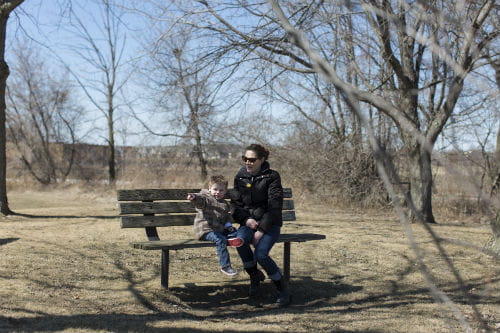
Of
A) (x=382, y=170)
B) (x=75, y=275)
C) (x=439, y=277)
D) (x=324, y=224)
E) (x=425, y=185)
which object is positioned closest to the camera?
(x=382, y=170)

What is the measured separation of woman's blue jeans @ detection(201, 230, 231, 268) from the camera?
437 cm

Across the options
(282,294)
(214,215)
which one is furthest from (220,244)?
(282,294)

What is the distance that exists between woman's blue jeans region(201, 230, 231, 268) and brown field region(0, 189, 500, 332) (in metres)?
0.41

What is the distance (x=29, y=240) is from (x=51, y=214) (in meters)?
3.03

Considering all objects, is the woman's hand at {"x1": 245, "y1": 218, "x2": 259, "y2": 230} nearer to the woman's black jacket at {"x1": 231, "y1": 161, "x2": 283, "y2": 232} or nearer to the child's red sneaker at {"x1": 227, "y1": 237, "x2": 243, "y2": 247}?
the woman's black jacket at {"x1": 231, "y1": 161, "x2": 283, "y2": 232}

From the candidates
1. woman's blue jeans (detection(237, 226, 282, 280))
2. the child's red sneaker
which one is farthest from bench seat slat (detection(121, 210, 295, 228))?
the child's red sneaker

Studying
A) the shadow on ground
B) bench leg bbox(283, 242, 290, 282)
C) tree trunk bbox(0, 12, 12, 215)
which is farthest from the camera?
tree trunk bbox(0, 12, 12, 215)

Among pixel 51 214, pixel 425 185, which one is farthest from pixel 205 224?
pixel 425 185

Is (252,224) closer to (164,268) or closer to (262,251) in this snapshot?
(262,251)

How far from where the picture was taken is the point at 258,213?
4594mm

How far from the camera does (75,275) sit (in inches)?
193

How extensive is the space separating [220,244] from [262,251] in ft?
1.25

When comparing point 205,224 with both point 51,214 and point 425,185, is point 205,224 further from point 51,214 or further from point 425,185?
point 425,185

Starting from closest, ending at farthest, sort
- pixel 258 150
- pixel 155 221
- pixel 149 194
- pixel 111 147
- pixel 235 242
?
1. pixel 235 242
2. pixel 258 150
3. pixel 155 221
4. pixel 149 194
5. pixel 111 147
